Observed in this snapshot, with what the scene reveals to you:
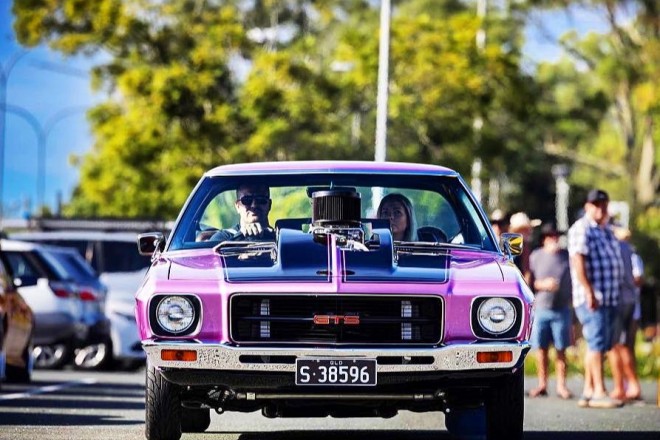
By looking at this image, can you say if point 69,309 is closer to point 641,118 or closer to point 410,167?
point 410,167

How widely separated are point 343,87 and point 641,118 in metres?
16.9

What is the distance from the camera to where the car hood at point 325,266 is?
9203 millimetres

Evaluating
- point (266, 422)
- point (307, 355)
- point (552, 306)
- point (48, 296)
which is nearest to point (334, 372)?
point (307, 355)

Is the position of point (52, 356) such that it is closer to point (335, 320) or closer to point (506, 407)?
point (506, 407)

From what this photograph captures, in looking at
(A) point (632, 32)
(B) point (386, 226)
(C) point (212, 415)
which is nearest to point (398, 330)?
(B) point (386, 226)

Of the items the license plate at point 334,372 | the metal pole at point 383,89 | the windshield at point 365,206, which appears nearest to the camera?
the license plate at point 334,372

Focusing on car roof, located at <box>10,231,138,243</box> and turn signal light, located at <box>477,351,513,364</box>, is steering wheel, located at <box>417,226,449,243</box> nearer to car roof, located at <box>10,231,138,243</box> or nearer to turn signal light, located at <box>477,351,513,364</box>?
turn signal light, located at <box>477,351,513,364</box>

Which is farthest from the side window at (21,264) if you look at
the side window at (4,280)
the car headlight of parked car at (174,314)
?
the car headlight of parked car at (174,314)

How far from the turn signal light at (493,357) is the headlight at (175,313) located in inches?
57.6

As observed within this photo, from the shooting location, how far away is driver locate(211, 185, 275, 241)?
33.9ft

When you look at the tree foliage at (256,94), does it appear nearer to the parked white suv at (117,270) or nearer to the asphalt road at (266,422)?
the parked white suv at (117,270)

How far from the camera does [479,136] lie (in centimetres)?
4244

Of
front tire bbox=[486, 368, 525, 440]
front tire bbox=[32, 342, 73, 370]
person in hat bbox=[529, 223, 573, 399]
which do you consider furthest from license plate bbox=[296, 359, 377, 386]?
front tire bbox=[32, 342, 73, 370]

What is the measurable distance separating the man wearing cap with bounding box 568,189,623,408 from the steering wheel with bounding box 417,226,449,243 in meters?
5.49
